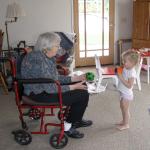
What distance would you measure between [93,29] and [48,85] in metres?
3.60

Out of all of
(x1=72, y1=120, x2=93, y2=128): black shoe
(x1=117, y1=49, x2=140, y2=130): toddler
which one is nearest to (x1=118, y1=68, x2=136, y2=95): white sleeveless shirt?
(x1=117, y1=49, x2=140, y2=130): toddler

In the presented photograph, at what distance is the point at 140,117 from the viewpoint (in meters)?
3.33

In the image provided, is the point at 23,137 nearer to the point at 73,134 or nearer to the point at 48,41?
the point at 73,134

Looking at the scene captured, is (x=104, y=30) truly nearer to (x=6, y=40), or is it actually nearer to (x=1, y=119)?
(x=6, y=40)

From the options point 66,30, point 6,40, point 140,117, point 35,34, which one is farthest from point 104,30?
point 140,117

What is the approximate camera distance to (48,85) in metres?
2.60

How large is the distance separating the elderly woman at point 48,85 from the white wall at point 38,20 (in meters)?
2.97

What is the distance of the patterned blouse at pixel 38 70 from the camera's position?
8.38 feet

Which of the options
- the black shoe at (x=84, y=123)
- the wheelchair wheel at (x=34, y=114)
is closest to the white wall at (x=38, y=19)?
the wheelchair wheel at (x=34, y=114)

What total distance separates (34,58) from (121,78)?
88cm

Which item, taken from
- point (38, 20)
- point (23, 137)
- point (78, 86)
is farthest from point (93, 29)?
point (23, 137)

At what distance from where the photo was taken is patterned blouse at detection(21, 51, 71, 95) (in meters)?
Result: 2.55

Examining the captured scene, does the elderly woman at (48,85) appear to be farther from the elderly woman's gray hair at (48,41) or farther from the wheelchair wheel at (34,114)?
the wheelchair wheel at (34,114)

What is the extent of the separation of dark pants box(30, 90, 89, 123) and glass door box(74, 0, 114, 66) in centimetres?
333
